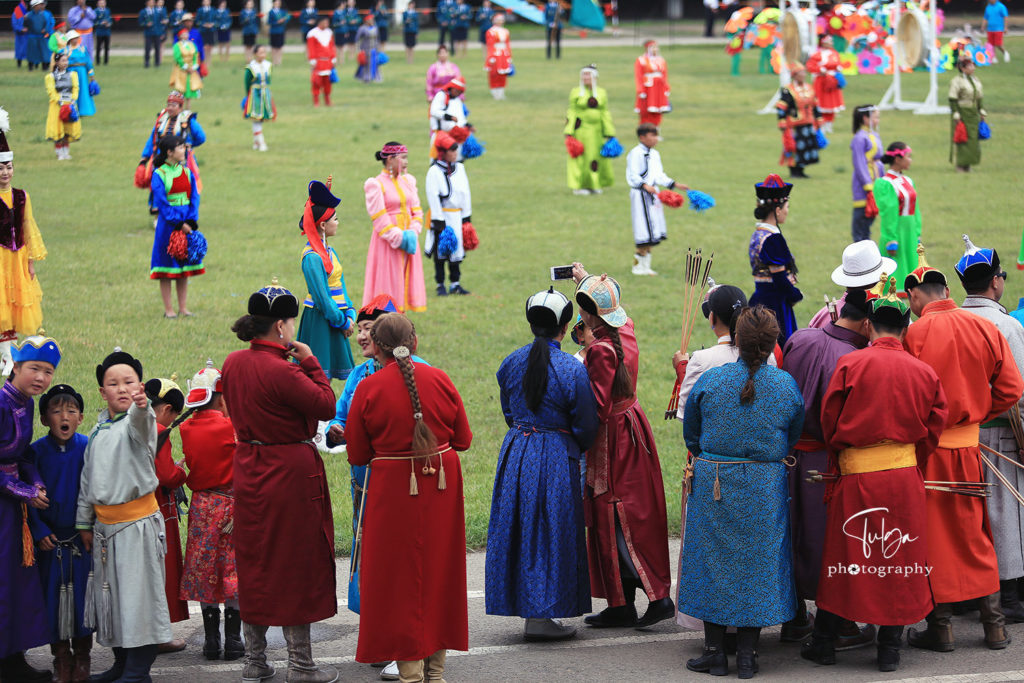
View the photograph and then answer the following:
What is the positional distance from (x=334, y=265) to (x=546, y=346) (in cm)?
361

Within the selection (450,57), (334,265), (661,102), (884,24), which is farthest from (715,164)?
(450,57)

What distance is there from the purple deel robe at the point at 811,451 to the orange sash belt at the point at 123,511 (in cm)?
317

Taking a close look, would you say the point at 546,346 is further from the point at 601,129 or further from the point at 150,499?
the point at 601,129

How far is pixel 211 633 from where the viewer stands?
607 centimetres

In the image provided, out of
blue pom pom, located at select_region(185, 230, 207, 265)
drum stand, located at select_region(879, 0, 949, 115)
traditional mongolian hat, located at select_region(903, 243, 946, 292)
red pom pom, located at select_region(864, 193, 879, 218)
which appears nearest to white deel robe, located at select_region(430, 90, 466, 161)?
red pom pom, located at select_region(864, 193, 879, 218)

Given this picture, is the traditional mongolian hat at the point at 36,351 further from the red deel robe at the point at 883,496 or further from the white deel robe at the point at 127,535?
the red deel robe at the point at 883,496

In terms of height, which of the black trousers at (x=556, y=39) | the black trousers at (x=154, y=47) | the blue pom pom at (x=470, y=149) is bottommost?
the blue pom pom at (x=470, y=149)

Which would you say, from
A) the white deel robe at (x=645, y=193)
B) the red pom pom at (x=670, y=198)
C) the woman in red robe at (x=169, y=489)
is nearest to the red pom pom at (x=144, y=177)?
the white deel robe at (x=645, y=193)

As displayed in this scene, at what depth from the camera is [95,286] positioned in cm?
1417

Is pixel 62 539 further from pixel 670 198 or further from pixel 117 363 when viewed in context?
pixel 670 198

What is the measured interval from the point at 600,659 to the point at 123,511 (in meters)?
2.39

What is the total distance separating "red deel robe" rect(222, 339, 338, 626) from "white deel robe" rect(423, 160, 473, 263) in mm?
7500

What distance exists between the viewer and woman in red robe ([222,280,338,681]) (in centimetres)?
567

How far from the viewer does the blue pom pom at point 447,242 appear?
13148 mm
